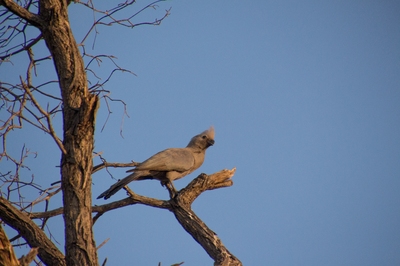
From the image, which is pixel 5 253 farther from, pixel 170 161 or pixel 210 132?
pixel 210 132

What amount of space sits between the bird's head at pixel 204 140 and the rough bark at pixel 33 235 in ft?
14.4

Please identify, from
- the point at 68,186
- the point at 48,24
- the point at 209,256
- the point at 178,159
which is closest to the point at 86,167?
the point at 68,186

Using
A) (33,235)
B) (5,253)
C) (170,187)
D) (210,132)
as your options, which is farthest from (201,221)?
(210,132)

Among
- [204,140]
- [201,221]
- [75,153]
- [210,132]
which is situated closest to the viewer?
[75,153]

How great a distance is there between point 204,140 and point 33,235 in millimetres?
4557

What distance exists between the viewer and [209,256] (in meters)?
5.36

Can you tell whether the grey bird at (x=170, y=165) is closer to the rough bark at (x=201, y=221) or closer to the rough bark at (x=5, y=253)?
the rough bark at (x=201, y=221)

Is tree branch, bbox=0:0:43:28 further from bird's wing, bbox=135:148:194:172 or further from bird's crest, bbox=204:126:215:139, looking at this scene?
bird's crest, bbox=204:126:215:139

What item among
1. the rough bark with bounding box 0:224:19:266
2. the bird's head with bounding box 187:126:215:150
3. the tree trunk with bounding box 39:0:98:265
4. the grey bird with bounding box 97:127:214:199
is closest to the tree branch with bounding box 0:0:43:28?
the tree trunk with bounding box 39:0:98:265

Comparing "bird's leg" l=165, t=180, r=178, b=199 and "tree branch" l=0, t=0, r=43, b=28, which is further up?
"tree branch" l=0, t=0, r=43, b=28

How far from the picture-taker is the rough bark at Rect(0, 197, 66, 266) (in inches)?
186

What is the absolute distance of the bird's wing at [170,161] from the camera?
24.1ft

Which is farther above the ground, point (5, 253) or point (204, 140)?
point (204, 140)

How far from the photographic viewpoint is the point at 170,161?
765cm
